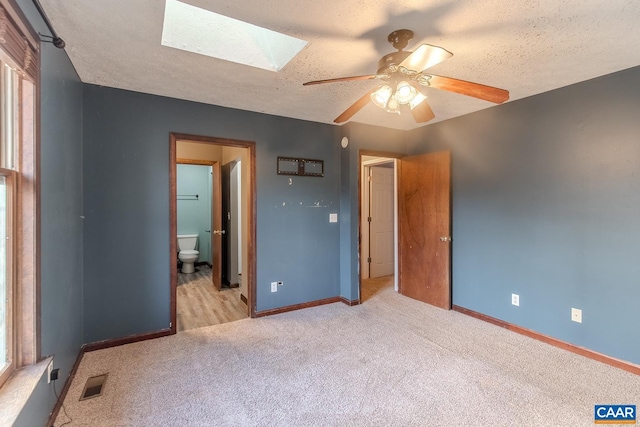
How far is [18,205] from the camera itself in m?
1.46

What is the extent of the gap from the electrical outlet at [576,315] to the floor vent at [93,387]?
3730 mm

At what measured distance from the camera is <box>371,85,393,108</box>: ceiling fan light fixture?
1.89 metres

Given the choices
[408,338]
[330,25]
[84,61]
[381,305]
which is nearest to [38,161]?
[84,61]

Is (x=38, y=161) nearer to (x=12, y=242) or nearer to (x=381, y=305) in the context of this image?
(x=12, y=242)

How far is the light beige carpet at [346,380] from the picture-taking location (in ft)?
5.89

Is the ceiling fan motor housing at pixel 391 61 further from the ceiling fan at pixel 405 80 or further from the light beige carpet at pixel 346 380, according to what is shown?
the light beige carpet at pixel 346 380

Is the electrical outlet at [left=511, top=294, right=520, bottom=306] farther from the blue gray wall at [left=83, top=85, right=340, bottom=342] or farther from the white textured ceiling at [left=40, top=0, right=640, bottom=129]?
the blue gray wall at [left=83, top=85, right=340, bottom=342]

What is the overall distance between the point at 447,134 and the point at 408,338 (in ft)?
7.91

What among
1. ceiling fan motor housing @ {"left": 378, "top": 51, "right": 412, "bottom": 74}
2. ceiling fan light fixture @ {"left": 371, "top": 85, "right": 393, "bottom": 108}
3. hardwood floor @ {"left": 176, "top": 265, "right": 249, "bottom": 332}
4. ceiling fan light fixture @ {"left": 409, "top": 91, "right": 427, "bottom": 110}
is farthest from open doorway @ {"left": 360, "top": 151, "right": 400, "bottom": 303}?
ceiling fan motor housing @ {"left": 378, "top": 51, "right": 412, "bottom": 74}

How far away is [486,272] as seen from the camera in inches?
128

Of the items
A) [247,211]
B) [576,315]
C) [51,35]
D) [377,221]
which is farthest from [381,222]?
[51,35]

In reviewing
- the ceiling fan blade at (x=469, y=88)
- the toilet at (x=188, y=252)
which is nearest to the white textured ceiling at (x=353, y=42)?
the ceiling fan blade at (x=469, y=88)

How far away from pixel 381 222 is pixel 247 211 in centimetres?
258

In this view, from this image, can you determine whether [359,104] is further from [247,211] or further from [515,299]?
[515,299]
